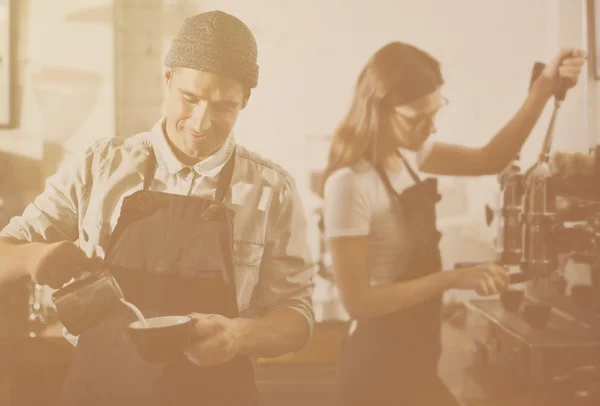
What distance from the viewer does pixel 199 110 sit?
3.76 ft

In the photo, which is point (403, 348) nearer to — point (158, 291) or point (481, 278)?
point (481, 278)

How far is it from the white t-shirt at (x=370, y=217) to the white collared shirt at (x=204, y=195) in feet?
0.28

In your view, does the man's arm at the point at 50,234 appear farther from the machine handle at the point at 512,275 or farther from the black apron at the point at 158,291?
the machine handle at the point at 512,275

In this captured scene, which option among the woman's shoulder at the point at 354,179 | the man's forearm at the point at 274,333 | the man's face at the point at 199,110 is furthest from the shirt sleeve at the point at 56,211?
the woman's shoulder at the point at 354,179

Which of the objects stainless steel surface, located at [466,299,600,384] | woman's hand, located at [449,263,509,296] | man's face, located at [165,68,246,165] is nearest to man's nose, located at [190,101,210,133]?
man's face, located at [165,68,246,165]

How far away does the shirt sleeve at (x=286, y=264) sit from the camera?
1209 millimetres

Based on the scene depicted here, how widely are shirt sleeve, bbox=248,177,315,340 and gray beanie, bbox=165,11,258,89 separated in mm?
274

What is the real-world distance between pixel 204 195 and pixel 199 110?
0.61 feet

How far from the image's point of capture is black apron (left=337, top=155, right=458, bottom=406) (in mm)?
1254

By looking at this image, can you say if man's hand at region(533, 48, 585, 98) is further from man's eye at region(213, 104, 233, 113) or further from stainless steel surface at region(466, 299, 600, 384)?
man's eye at region(213, 104, 233, 113)

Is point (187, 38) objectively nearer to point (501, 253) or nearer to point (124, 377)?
point (124, 377)

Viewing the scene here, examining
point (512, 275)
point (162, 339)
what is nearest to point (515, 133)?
point (512, 275)

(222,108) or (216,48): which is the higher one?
(216,48)

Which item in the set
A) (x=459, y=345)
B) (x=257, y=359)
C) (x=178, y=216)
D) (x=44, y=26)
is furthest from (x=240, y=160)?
(x=459, y=345)
